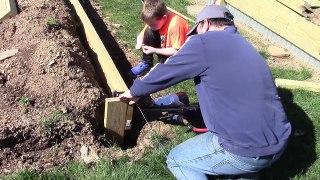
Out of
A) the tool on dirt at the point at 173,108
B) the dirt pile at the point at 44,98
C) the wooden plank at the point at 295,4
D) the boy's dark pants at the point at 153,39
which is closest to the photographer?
the dirt pile at the point at 44,98

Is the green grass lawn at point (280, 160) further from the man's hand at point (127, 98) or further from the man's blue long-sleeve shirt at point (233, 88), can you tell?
the man's blue long-sleeve shirt at point (233, 88)

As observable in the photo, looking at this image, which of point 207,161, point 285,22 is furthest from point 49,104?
point 285,22

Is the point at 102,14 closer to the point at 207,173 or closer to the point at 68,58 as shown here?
the point at 68,58

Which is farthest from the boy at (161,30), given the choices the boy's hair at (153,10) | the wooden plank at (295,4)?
the wooden plank at (295,4)

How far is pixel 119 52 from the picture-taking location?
21.9 feet

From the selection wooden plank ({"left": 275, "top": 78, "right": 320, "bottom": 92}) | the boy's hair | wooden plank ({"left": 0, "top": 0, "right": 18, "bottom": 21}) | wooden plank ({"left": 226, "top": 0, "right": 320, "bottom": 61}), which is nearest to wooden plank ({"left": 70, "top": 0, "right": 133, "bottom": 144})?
the boy's hair

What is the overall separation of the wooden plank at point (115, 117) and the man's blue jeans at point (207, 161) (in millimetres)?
786

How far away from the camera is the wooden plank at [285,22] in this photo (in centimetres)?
659

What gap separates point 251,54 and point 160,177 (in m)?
1.46

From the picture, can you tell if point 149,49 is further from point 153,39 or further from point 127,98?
point 127,98

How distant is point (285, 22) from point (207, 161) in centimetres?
430

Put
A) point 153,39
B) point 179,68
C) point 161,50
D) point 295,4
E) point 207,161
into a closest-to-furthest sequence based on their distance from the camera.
Answer: 1. point 179,68
2. point 207,161
3. point 161,50
4. point 153,39
5. point 295,4

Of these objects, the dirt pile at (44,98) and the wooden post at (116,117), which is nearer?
the dirt pile at (44,98)

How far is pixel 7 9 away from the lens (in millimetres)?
5859
